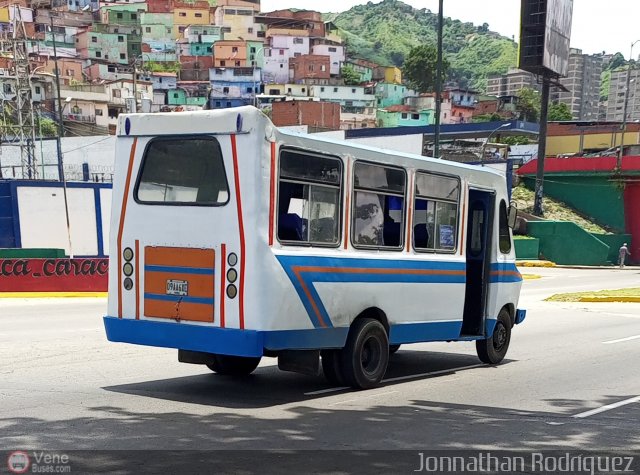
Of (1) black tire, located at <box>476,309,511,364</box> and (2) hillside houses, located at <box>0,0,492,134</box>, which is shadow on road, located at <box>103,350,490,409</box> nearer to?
(1) black tire, located at <box>476,309,511,364</box>

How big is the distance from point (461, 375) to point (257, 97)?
99.6m

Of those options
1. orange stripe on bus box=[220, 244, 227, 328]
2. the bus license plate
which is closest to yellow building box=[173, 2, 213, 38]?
the bus license plate

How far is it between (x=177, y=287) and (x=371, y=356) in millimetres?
2539

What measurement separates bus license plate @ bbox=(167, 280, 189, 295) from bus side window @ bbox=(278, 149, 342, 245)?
3.64ft

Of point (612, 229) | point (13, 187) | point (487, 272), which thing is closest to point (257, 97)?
point (612, 229)

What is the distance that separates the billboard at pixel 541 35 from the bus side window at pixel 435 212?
150ft

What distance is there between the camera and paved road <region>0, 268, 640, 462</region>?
7.07 metres

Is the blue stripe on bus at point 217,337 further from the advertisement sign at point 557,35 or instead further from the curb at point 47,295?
the advertisement sign at point 557,35

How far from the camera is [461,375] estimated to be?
11.3 meters

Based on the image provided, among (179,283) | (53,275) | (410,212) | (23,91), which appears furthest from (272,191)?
(23,91)

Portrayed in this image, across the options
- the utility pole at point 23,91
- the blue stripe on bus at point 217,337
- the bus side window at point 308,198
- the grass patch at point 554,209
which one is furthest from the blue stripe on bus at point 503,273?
the grass patch at point 554,209

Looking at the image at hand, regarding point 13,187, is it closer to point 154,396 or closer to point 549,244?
point 154,396

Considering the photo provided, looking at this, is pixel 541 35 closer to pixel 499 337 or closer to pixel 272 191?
pixel 499 337

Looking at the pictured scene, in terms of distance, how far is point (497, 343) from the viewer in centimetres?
1244
